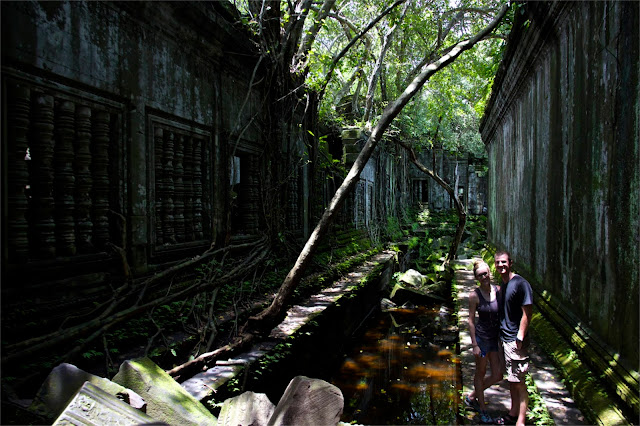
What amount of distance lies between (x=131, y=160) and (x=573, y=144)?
4.32 metres

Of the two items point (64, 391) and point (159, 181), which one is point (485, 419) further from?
point (159, 181)

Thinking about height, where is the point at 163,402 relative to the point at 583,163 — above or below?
below

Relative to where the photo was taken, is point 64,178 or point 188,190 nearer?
point 64,178

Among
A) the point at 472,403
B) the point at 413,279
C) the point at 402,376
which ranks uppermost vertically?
the point at 472,403

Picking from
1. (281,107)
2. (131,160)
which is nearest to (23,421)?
(131,160)

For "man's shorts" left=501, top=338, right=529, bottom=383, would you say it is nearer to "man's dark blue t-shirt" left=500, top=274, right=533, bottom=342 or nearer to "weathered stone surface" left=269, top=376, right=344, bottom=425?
"man's dark blue t-shirt" left=500, top=274, right=533, bottom=342

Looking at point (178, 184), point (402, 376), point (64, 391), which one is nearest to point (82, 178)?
point (178, 184)

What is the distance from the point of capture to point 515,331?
315 cm

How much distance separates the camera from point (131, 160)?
13.9 ft

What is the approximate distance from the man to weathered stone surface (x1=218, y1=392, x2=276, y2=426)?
1.84 meters

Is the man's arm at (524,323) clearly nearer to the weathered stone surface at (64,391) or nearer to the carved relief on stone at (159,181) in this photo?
the weathered stone surface at (64,391)

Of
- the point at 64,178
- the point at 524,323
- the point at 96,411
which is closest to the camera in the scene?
the point at 96,411

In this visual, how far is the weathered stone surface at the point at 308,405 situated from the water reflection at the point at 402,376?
95.7 inches

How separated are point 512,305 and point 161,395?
8.52ft
